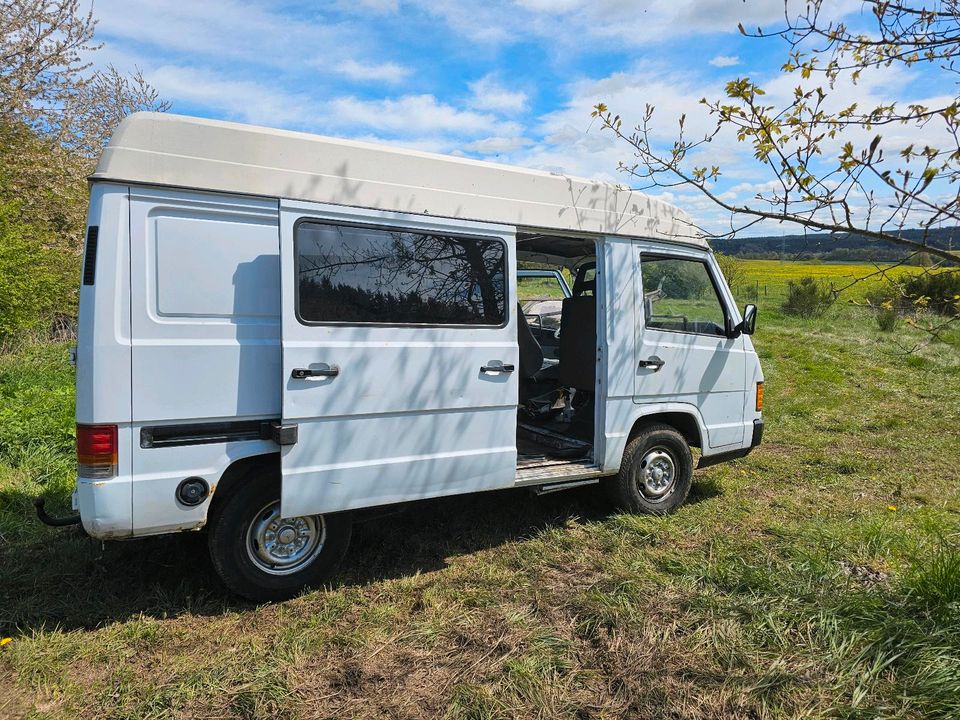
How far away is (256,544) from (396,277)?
178cm

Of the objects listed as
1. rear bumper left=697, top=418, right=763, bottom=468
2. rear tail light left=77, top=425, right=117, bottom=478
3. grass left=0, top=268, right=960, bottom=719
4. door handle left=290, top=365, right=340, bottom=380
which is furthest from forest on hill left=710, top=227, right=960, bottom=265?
rear tail light left=77, top=425, right=117, bottom=478

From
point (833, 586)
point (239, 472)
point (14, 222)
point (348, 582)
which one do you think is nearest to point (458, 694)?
point (348, 582)

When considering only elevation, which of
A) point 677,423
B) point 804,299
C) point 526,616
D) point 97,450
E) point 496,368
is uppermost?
point 804,299

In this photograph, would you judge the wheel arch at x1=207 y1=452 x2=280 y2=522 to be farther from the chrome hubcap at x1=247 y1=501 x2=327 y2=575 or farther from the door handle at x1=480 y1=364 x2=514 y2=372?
the door handle at x1=480 y1=364 x2=514 y2=372

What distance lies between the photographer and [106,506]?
3221 millimetres

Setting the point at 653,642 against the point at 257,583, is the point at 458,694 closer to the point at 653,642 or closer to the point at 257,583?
the point at 653,642

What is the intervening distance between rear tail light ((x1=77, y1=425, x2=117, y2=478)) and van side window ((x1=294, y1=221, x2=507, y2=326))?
44.1 inches

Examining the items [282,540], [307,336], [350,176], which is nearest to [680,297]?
[350,176]

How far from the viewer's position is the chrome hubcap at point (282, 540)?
374 cm

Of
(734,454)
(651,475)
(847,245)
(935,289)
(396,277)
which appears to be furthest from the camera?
(734,454)

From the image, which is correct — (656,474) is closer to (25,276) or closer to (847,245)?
(847,245)

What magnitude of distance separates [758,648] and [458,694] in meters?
1.49

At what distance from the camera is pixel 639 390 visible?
5.01 meters

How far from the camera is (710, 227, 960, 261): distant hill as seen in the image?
2707 millimetres
